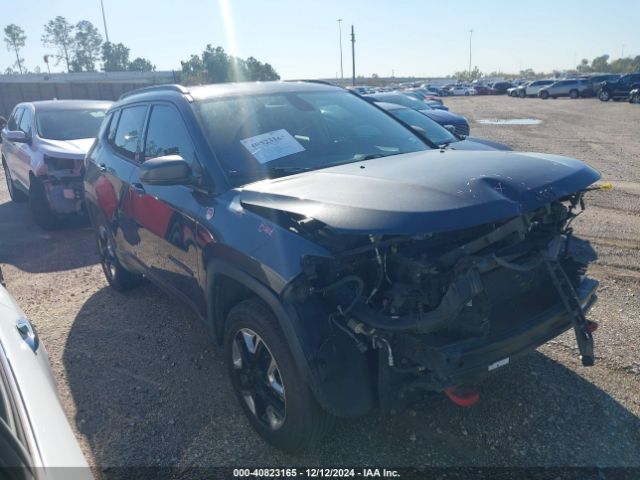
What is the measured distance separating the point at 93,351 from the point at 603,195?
724 cm

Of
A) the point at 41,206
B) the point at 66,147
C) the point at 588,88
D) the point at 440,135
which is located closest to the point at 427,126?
the point at 440,135

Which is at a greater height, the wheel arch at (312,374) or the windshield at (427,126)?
the windshield at (427,126)

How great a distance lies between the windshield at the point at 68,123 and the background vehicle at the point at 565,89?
127 feet

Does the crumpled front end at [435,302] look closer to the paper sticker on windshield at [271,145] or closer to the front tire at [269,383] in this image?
the front tire at [269,383]

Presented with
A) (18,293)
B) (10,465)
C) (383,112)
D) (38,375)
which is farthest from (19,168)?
(10,465)

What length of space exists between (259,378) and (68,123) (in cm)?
731

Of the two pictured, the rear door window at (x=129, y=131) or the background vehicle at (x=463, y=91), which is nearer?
the rear door window at (x=129, y=131)

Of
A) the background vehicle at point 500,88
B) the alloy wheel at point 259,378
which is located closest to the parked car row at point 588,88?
the background vehicle at point 500,88

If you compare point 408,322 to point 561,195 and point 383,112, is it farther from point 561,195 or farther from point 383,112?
point 383,112

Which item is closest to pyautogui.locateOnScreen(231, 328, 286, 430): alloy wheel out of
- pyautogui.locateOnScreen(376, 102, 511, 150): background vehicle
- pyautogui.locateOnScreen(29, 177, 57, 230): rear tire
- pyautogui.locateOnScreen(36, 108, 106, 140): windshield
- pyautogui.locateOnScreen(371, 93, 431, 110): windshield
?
pyautogui.locateOnScreen(376, 102, 511, 150): background vehicle

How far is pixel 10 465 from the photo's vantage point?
141cm

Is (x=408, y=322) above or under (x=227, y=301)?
above

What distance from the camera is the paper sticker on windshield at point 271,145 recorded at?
3189 mm

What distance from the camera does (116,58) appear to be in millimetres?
100625
